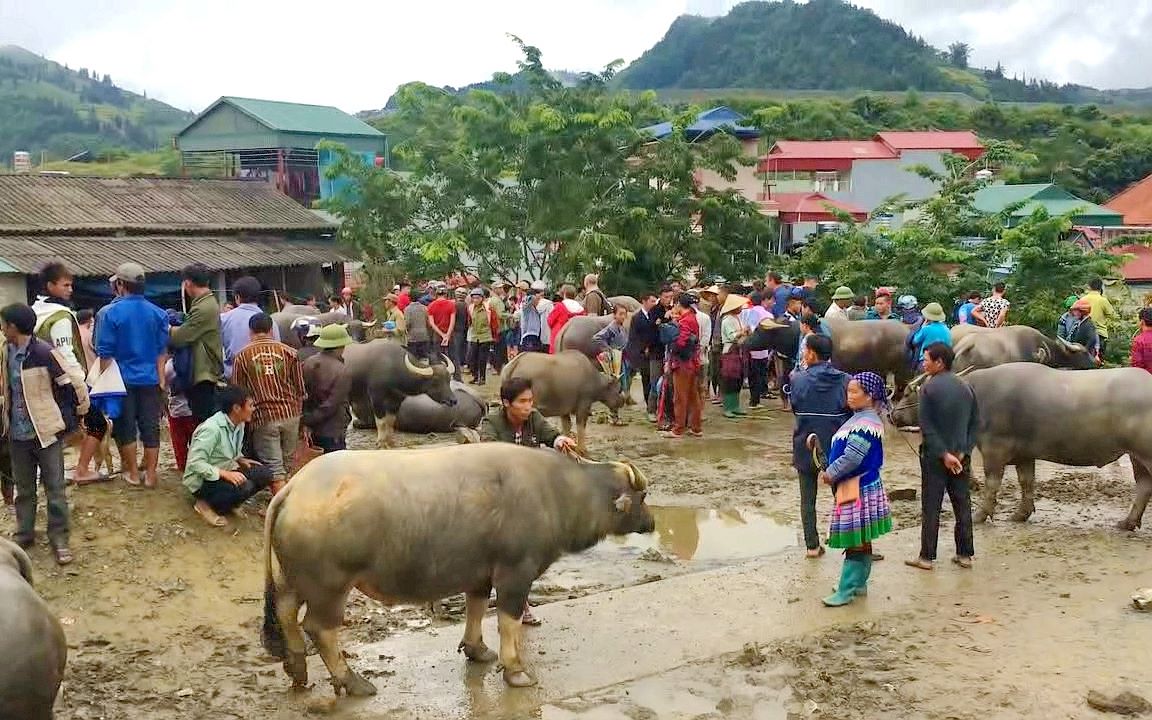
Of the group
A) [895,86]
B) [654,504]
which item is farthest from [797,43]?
[654,504]

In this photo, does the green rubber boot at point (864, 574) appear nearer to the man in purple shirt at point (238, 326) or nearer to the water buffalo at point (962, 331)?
the man in purple shirt at point (238, 326)

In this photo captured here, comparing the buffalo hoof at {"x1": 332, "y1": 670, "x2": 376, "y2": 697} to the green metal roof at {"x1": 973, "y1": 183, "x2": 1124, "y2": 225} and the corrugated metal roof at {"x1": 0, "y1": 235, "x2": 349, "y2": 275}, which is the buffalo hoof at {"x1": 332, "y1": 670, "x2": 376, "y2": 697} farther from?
the green metal roof at {"x1": 973, "y1": 183, "x2": 1124, "y2": 225}

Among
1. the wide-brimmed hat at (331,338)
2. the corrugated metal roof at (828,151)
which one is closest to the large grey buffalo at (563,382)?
the wide-brimmed hat at (331,338)

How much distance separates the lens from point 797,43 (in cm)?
13112

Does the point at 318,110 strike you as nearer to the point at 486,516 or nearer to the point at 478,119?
the point at 478,119

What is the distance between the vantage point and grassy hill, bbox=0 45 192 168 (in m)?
78.0

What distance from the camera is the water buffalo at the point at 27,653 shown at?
14.1ft

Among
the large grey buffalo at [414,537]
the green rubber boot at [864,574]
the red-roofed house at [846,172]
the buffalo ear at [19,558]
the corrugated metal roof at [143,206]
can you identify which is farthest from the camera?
the red-roofed house at [846,172]

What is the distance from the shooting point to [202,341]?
7.93m

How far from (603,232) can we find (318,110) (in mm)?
20017

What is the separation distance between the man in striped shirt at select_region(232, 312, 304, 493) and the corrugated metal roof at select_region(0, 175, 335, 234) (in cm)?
1532

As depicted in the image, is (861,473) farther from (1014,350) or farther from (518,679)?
(1014,350)

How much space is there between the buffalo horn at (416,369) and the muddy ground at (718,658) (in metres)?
3.05

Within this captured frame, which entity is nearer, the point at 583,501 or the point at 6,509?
the point at 583,501
